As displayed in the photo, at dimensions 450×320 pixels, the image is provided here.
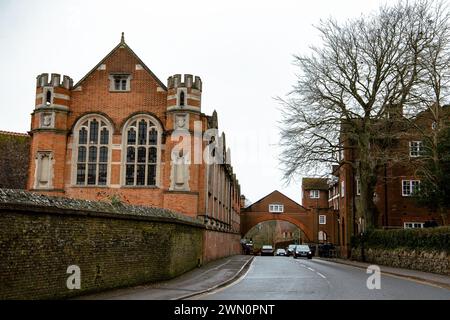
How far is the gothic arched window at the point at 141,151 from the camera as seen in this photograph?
104 feet

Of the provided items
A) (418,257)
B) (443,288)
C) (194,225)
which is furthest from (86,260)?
(418,257)

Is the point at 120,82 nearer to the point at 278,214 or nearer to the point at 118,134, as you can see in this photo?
the point at 118,134

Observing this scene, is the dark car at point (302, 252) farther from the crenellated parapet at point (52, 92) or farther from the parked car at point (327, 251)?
the crenellated parapet at point (52, 92)

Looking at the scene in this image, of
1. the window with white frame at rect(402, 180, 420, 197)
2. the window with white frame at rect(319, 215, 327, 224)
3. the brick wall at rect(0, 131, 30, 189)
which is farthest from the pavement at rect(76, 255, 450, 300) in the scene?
the window with white frame at rect(319, 215, 327, 224)

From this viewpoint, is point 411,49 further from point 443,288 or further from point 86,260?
point 86,260

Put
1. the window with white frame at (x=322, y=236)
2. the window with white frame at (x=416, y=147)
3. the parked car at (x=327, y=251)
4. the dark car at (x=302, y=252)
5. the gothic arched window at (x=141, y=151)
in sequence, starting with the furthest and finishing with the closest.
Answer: the window with white frame at (x=322, y=236) → the parked car at (x=327, y=251) → the dark car at (x=302, y=252) → the window with white frame at (x=416, y=147) → the gothic arched window at (x=141, y=151)

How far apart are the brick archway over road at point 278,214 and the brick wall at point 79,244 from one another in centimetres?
5730

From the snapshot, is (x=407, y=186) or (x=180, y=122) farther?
(x=407, y=186)

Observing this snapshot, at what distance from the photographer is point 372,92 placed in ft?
119

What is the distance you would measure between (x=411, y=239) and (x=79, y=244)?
844 inches

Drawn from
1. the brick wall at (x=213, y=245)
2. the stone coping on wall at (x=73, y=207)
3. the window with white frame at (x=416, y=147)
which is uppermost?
the window with white frame at (x=416, y=147)

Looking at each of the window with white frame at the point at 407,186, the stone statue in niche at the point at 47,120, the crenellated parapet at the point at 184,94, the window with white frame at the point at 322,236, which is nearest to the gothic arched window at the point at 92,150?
the stone statue in niche at the point at 47,120

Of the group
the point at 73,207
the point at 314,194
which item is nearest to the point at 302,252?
the point at 314,194

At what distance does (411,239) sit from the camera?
2944cm
